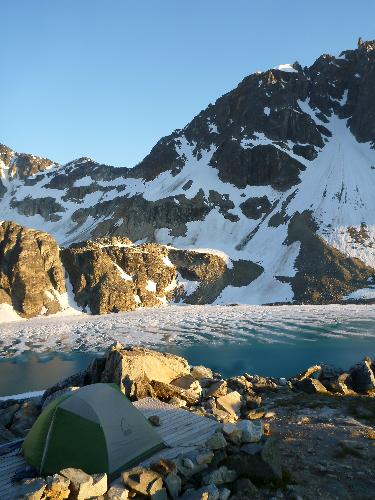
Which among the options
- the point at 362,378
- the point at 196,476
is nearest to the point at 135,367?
the point at 196,476

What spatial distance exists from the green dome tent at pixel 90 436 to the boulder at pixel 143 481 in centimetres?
77

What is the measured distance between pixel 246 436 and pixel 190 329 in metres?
41.3

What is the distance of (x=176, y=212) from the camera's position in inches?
4692

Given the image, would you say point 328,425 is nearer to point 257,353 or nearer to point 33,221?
point 257,353

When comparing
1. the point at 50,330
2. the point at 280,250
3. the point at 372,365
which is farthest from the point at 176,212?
the point at 372,365

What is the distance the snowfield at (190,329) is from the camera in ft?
140

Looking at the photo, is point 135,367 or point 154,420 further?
point 135,367

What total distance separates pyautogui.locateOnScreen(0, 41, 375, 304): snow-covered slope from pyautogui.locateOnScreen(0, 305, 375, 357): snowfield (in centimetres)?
2330

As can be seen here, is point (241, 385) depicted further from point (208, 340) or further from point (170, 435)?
point (208, 340)

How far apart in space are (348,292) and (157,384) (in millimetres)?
76547

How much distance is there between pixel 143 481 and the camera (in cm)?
859

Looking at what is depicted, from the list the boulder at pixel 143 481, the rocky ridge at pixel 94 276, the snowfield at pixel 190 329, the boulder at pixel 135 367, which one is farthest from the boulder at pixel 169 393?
the rocky ridge at pixel 94 276

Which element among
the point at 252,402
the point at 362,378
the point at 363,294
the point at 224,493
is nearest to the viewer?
the point at 224,493

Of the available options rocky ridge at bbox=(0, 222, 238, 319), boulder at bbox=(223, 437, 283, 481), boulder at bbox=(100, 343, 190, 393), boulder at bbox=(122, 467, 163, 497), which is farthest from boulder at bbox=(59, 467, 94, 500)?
rocky ridge at bbox=(0, 222, 238, 319)
